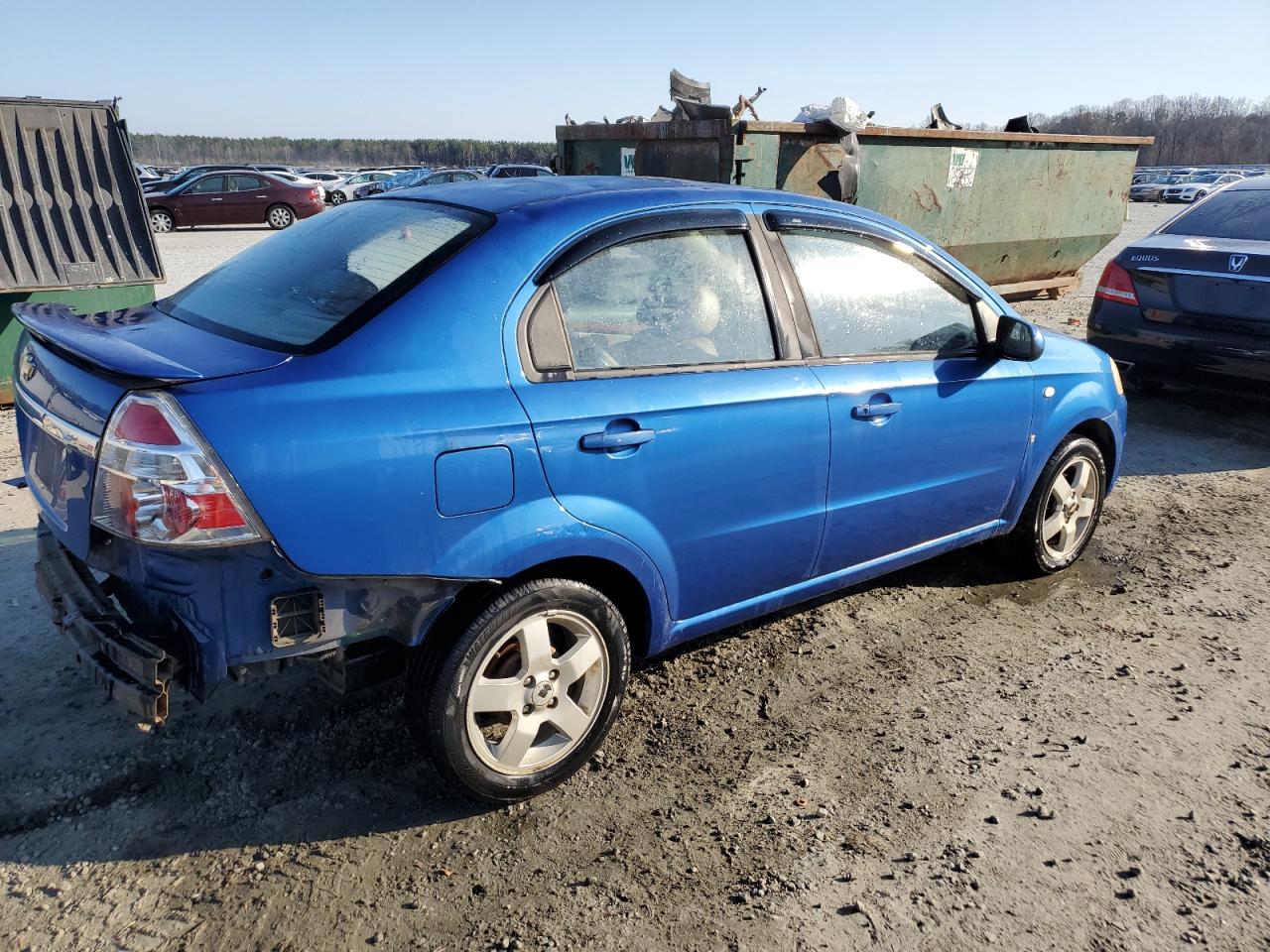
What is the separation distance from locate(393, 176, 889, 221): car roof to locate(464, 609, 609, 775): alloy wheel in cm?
124

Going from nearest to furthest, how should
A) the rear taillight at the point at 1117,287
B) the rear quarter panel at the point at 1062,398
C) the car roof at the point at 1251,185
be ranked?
1. the rear quarter panel at the point at 1062,398
2. the rear taillight at the point at 1117,287
3. the car roof at the point at 1251,185

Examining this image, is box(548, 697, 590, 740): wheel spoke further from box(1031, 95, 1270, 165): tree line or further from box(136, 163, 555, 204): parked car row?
box(1031, 95, 1270, 165): tree line

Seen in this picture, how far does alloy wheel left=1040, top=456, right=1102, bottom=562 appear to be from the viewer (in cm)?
424

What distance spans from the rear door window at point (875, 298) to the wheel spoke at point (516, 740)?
1580mm

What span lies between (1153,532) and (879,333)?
256 centimetres

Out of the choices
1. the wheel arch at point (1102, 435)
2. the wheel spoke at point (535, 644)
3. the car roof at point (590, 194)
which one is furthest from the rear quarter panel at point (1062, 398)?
the wheel spoke at point (535, 644)

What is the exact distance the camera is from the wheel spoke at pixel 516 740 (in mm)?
2658

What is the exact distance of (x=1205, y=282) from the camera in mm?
6172

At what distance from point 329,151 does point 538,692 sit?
101 metres

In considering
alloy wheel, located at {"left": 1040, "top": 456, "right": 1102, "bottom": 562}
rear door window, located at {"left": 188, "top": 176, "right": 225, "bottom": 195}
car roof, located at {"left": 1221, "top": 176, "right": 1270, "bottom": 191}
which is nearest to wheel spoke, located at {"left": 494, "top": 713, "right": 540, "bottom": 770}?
alloy wheel, located at {"left": 1040, "top": 456, "right": 1102, "bottom": 562}

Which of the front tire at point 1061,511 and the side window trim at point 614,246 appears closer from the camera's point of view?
the side window trim at point 614,246

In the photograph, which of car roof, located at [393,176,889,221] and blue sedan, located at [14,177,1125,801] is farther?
car roof, located at [393,176,889,221]

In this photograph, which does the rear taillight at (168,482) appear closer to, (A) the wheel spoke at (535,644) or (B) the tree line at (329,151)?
(A) the wheel spoke at (535,644)

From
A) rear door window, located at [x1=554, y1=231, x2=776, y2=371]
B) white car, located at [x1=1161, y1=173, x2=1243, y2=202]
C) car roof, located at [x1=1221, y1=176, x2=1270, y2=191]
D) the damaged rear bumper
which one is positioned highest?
white car, located at [x1=1161, y1=173, x2=1243, y2=202]
